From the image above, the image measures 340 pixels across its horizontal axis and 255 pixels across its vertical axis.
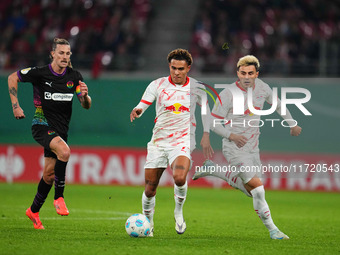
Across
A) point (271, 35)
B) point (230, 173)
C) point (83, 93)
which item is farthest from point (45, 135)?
point (271, 35)

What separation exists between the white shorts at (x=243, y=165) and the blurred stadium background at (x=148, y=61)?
878 cm

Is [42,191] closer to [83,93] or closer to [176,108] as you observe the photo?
[83,93]

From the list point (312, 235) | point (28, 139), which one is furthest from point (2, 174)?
point (312, 235)

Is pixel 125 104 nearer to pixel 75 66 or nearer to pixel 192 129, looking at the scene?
pixel 75 66

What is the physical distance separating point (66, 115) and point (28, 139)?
989cm

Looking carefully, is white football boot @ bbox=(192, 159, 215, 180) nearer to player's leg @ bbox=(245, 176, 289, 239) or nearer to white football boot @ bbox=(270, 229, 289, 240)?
player's leg @ bbox=(245, 176, 289, 239)

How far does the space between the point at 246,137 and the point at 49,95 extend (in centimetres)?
263

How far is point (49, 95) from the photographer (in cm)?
877

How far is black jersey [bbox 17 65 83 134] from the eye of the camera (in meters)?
8.77

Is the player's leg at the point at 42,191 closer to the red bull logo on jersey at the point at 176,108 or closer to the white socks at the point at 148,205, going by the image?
the white socks at the point at 148,205

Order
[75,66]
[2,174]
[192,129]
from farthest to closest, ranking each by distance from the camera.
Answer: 1. [75,66]
2. [2,174]
3. [192,129]

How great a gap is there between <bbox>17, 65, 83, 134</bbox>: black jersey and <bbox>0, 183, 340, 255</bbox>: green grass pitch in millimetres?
1427

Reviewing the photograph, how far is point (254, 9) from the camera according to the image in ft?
69.9

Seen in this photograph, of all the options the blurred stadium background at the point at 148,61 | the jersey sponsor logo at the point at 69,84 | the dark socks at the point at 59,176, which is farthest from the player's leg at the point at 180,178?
the blurred stadium background at the point at 148,61
